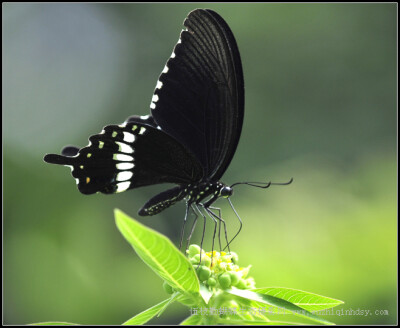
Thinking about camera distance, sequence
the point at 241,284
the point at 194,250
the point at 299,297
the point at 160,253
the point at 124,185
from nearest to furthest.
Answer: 1. the point at 160,253
2. the point at 299,297
3. the point at 241,284
4. the point at 194,250
5. the point at 124,185

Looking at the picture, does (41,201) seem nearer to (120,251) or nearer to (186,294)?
(120,251)

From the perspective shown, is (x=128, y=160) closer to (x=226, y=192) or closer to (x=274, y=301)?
(x=226, y=192)

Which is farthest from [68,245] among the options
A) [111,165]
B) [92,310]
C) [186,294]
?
[186,294]

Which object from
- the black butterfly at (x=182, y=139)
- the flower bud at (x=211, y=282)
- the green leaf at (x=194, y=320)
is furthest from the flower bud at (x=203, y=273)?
the black butterfly at (x=182, y=139)

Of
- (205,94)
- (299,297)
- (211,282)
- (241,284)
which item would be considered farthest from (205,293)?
(205,94)

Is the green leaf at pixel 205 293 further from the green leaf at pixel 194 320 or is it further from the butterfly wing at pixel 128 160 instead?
the butterfly wing at pixel 128 160
